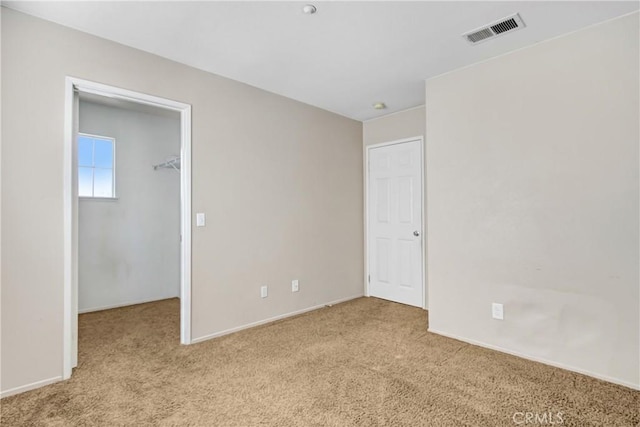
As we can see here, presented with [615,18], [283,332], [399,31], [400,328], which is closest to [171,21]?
[399,31]

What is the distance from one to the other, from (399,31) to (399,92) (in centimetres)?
119

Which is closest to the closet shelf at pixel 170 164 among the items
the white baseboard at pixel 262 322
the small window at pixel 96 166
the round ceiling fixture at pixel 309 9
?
the small window at pixel 96 166

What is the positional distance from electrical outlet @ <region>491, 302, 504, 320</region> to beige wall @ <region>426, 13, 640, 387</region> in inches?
2.2

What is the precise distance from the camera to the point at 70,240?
2266mm

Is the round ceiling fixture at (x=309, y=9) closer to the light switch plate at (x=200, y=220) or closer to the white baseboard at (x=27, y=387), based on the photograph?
the light switch plate at (x=200, y=220)

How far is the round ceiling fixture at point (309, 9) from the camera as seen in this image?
6.65 feet

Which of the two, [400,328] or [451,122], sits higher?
[451,122]

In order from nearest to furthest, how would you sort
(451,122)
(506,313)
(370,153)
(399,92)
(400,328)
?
(506,313), (451,122), (400,328), (399,92), (370,153)

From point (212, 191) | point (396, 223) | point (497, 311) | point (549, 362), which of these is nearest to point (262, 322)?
point (212, 191)

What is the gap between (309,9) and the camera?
80.7 inches

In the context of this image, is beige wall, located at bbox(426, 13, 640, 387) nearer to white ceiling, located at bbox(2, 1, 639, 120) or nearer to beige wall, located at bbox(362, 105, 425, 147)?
white ceiling, located at bbox(2, 1, 639, 120)

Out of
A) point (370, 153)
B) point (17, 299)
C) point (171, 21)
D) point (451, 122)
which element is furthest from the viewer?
point (370, 153)

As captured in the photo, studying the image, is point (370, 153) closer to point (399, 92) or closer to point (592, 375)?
point (399, 92)

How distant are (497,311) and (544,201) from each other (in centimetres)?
96
